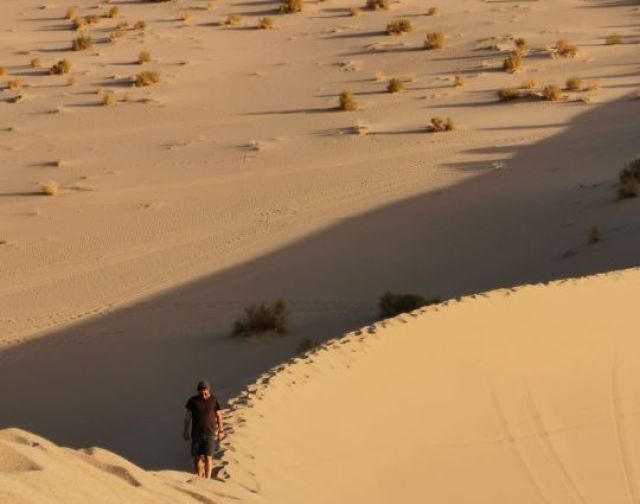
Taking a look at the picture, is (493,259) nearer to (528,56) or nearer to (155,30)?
(528,56)

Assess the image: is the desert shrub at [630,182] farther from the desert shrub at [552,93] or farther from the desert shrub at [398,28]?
the desert shrub at [398,28]

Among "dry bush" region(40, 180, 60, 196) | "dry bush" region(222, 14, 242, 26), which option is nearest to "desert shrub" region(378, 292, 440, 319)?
"dry bush" region(40, 180, 60, 196)

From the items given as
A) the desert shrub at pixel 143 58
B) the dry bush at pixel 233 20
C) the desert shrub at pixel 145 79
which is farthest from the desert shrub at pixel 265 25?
the desert shrub at pixel 145 79

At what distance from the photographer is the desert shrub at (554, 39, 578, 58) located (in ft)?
114

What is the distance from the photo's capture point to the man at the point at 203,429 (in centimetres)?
1071

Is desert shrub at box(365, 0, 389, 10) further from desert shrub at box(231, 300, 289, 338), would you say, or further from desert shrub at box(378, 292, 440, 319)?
desert shrub at box(231, 300, 289, 338)

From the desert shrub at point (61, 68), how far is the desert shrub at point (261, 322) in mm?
18387

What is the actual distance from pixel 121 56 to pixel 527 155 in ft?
46.7

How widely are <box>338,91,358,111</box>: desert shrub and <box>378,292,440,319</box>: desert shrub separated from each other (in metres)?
12.4

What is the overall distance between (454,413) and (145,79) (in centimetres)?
2216

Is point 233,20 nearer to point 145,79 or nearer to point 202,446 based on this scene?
point 145,79

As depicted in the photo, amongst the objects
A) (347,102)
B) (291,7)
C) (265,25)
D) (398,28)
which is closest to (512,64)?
(347,102)

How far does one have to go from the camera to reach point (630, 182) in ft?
74.3

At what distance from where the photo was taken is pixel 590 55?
35.2 meters
